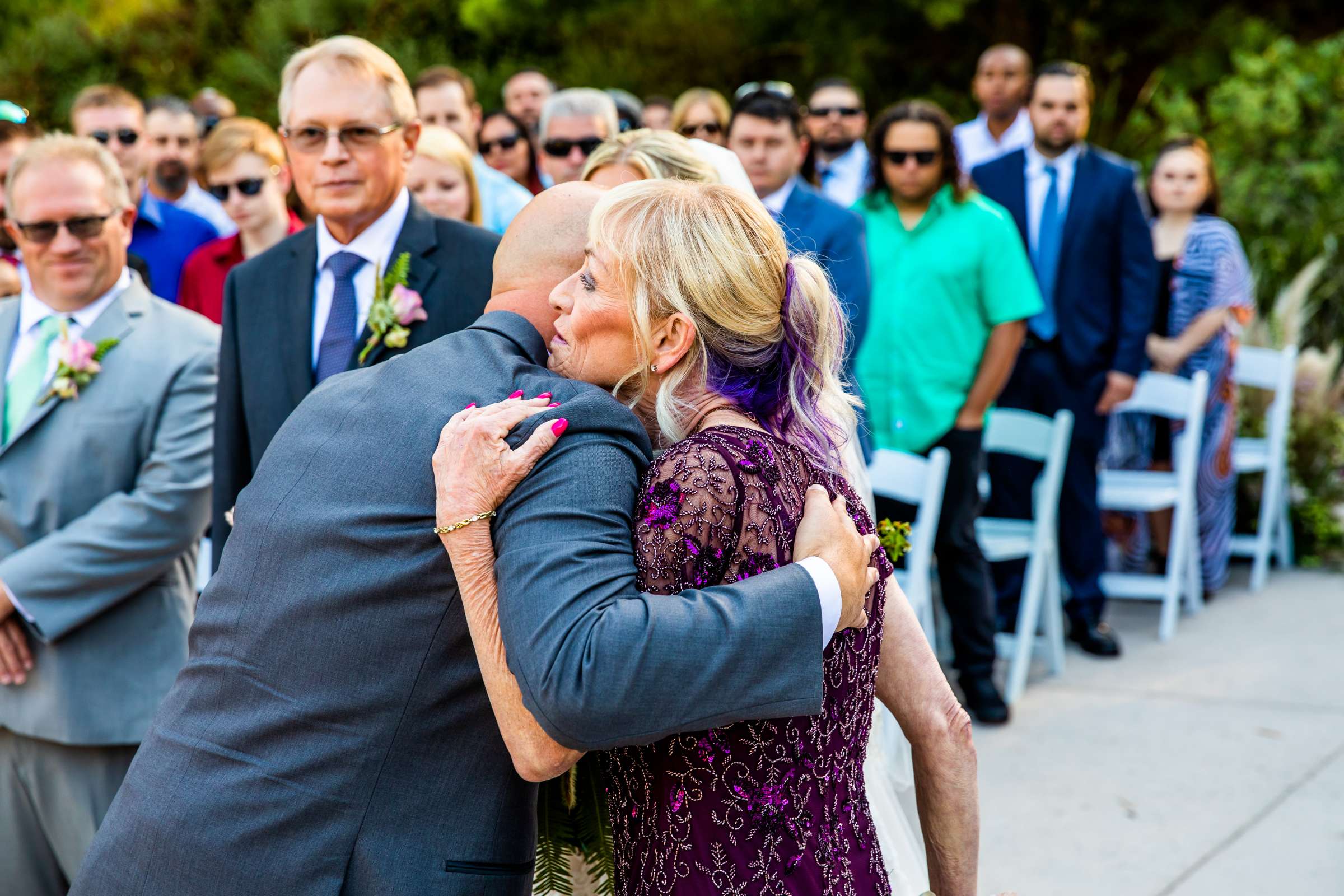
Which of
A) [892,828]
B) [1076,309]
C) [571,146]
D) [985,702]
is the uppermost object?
[571,146]

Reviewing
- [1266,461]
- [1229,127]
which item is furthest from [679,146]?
[1229,127]

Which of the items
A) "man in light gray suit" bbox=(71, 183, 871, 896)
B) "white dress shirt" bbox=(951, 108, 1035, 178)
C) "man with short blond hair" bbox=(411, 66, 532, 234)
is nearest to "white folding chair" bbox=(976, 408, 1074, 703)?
"white dress shirt" bbox=(951, 108, 1035, 178)

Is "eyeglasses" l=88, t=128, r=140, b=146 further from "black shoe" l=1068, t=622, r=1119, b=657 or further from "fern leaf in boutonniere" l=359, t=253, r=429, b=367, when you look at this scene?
"black shoe" l=1068, t=622, r=1119, b=657

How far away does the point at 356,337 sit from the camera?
Answer: 3.32 m

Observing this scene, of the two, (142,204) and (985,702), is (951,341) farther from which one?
(142,204)

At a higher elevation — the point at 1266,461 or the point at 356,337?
the point at 356,337

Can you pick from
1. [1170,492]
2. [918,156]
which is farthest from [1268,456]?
[918,156]

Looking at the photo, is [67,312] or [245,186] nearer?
[67,312]

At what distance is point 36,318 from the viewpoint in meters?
3.52

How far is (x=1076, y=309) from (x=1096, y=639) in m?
1.52

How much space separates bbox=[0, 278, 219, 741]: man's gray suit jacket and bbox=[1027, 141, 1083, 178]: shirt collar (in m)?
4.30

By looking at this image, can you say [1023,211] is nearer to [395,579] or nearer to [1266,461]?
[1266,461]

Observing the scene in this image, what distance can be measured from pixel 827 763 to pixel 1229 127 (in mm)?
11827

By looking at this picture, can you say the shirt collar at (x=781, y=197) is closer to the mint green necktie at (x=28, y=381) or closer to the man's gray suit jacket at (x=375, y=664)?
the mint green necktie at (x=28, y=381)
